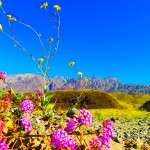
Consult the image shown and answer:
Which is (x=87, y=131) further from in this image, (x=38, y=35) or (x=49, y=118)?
(x=38, y=35)

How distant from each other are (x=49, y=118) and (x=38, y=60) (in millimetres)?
2706

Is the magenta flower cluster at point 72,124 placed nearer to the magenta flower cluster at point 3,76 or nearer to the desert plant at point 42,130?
the desert plant at point 42,130

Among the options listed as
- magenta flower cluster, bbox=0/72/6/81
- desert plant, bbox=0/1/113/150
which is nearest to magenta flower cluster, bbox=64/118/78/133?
desert plant, bbox=0/1/113/150

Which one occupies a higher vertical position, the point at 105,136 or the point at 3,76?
the point at 3,76

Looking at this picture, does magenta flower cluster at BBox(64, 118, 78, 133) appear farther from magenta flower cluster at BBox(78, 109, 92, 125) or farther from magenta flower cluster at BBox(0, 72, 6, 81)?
magenta flower cluster at BBox(0, 72, 6, 81)

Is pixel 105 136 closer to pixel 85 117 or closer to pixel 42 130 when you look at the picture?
pixel 85 117

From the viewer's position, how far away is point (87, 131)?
17.7ft

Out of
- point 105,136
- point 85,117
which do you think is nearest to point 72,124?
point 85,117

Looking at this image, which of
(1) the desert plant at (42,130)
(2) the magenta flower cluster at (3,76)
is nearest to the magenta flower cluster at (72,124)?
(1) the desert plant at (42,130)

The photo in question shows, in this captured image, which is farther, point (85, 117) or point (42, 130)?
point (42, 130)

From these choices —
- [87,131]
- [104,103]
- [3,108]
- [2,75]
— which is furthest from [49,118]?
[104,103]

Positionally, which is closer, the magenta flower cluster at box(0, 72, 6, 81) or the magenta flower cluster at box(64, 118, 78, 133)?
the magenta flower cluster at box(64, 118, 78, 133)

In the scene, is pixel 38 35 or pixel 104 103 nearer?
pixel 38 35

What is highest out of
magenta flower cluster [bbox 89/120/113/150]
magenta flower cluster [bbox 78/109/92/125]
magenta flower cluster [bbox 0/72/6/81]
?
magenta flower cluster [bbox 0/72/6/81]
